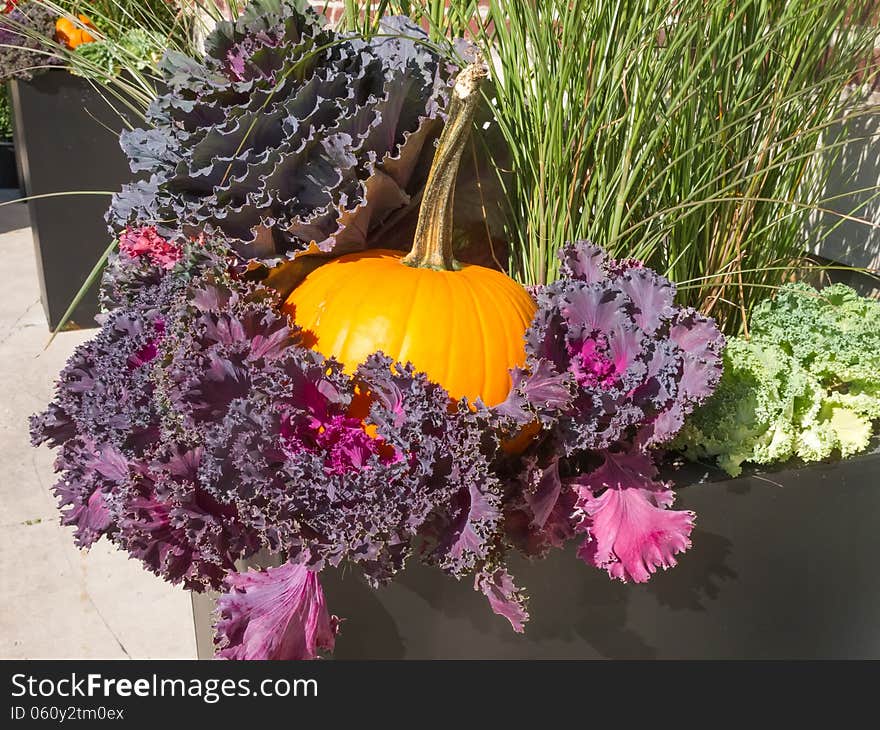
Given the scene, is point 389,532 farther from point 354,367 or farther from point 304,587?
point 354,367

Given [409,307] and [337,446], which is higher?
[409,307]

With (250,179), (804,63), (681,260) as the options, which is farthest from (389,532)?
(804,63)

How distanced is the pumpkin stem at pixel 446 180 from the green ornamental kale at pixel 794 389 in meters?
0.51

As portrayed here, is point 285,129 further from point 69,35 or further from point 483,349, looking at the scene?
point 69,35

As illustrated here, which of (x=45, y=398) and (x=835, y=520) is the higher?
(x=835, y=520)

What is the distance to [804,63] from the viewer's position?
4.66 ft

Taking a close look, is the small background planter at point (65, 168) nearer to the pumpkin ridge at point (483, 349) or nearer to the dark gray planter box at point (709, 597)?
the dark gray planter box at point (709, 597)

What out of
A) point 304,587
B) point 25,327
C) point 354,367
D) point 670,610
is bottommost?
point 25,327

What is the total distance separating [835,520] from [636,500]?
550 millimetres

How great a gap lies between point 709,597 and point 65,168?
122 inches

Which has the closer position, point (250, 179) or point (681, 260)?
point (250, 179)

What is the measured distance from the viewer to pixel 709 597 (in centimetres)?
140

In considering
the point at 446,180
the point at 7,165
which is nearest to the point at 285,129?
the point at 446,180

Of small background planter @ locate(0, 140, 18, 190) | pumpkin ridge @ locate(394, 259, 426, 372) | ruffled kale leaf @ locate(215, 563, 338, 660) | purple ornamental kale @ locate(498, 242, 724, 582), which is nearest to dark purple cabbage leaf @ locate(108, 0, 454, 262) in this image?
pumpkin ridge @ locate(394, 259, 426, 372)
